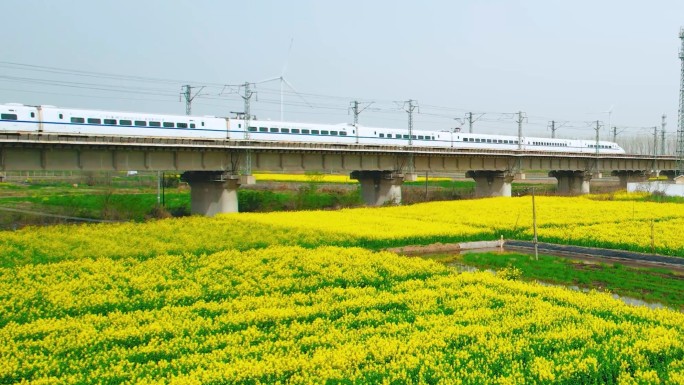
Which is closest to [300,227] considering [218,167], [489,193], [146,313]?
[218,167]

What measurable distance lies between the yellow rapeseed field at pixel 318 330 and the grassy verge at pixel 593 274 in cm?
460

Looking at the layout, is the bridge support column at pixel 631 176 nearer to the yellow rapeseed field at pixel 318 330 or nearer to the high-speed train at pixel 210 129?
the high-speed train at pixel 210 129

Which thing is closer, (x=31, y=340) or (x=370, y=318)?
(x=31, y=340)

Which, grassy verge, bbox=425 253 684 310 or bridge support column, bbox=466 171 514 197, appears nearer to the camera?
grassy verge, bbox=425 253 684 310

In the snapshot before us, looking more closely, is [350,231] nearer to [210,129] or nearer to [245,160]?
[245,160]

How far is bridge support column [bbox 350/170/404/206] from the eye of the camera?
62938 mm

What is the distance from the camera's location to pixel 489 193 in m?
74.9

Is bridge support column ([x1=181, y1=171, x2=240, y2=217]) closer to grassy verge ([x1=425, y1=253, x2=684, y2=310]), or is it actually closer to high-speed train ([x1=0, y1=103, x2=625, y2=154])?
high-speed train ([x1=0, y1=103, x2=625, y2=154])

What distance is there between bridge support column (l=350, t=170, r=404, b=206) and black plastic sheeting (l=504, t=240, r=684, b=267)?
84.3 feet

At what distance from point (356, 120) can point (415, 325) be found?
49792 millimetres

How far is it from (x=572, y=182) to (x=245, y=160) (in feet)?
178

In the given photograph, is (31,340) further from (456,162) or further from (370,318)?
(456,162)

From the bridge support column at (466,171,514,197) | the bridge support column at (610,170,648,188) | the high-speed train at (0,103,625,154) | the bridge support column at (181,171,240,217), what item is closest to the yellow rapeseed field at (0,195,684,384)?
the high-speed train at (0,103,625,154)

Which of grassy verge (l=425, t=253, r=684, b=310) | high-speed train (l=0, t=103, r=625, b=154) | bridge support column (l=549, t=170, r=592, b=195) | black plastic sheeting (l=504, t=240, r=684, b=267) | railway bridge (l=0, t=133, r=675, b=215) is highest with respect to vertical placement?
high-speed train (l=0, t=103, r=625, b=154)
